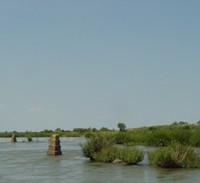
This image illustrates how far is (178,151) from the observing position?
23469mm

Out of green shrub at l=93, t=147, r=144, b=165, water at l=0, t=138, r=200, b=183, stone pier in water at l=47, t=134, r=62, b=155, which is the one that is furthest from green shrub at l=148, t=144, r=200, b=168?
stone pier in water at l=47, t=134, r=62, b=155

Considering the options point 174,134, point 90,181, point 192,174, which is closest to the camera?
point 90,181

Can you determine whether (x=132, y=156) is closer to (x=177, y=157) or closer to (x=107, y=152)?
(x=107, y=152)

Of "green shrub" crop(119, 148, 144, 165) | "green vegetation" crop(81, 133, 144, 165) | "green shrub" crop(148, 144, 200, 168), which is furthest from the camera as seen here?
"green vegetation" crop(81, 133, 144, 165)

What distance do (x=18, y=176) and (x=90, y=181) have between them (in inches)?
169

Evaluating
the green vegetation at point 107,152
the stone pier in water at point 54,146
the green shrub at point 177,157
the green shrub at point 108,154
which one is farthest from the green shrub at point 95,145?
the green shrub at point 177,157

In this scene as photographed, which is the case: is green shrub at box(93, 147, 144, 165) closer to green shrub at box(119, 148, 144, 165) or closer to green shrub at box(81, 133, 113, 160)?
green shrub at box(119, 148, 144, 165)

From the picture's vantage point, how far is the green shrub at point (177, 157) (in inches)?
926

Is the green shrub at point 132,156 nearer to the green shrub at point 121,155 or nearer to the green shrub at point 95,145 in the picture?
the green shrub at point 121,155

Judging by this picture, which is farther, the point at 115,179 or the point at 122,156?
the point at 122,156

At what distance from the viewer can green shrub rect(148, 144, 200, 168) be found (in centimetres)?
2352

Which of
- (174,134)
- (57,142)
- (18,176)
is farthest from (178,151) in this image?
(174,134)

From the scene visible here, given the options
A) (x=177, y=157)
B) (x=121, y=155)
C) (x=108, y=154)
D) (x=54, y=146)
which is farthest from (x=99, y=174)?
(x=54, y=146)

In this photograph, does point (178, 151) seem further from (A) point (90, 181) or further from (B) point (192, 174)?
(A) point (90, 181)
